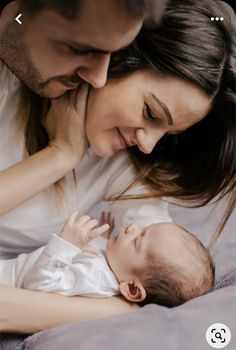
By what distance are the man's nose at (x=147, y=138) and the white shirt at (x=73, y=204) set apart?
0.08m

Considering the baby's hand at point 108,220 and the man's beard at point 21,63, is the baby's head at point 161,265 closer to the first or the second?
the baby's hand at point 108,220

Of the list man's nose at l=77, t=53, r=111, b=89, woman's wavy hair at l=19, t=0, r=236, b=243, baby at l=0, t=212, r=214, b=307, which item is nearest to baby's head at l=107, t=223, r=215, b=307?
baby at l=0, t=212, r=214, b=307

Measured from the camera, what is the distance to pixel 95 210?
937mm

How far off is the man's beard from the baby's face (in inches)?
8.7

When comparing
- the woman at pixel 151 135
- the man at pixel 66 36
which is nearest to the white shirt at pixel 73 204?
the woman at pixel 151 135

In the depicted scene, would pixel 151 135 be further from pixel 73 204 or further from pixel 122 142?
pixel 73 204

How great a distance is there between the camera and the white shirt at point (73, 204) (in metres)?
0.88

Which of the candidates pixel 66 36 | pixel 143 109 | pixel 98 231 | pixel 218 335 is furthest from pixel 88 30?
pixel 218 335

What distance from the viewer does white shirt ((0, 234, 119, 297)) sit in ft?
2.73

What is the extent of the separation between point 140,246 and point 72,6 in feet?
1.06

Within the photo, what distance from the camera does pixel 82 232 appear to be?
0.85 meters

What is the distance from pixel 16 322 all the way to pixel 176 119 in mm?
332

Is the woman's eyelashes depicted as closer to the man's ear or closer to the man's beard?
the man's beard

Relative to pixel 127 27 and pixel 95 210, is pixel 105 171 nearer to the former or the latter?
pixel 95 210
